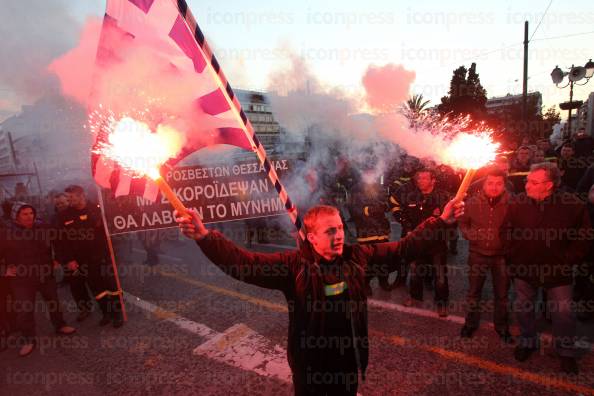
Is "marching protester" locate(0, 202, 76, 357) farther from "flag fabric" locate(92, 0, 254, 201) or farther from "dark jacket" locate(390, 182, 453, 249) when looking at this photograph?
"dark jacket" locate(390, 182, 453, 249)

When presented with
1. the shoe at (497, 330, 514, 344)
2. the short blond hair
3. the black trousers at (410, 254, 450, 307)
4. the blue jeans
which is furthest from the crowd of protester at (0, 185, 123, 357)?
the blue jeans

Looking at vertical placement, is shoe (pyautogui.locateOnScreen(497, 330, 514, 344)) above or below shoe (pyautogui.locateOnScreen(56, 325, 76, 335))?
above

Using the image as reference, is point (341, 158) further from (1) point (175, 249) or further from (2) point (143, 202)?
(1) point (175, 249)

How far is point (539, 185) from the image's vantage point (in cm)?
369

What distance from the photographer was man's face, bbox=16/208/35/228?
16.0 feet

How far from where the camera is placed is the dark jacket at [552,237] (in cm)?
357

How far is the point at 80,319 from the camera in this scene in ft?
18.4

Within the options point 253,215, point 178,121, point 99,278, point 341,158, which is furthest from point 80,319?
point 341,158

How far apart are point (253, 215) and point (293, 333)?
136 inches

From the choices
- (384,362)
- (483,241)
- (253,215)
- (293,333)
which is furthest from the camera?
(253,215)

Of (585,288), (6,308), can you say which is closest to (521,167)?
(585,288)

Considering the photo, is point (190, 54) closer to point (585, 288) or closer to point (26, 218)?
point (26, 218)

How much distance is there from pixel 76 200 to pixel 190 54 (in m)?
3.51

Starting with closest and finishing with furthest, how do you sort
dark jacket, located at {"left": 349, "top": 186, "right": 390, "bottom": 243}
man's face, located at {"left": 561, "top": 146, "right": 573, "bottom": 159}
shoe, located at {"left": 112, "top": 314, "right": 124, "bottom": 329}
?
shoe, located at {"left": 112, "top": 314, "right": 124, "bottom": 329}
dark jacket, located at {"left": 349, "top": 186, "right": 390, "bottom": 243}
man's face, located at {"left": 561, "top": 146, "right": 573, "bottom": 159}
